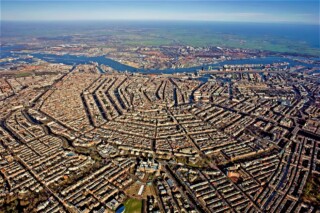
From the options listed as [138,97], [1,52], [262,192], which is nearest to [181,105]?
[138,97]

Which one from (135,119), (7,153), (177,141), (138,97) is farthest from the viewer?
(138,97)

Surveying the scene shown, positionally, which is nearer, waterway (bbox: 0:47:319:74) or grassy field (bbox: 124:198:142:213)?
grassy field (bbox: 124:198:142:213)

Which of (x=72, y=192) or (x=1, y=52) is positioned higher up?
(x=1, y=52)

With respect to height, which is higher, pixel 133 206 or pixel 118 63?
pixel 118 63

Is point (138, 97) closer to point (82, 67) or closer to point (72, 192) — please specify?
point (72, 192)

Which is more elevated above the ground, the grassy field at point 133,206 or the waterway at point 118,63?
the waterway at point 118,63

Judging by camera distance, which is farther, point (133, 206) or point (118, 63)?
point (118, 63)

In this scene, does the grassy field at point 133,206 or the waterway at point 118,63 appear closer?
the grassy field at point 133,206

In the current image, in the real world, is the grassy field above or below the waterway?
below
